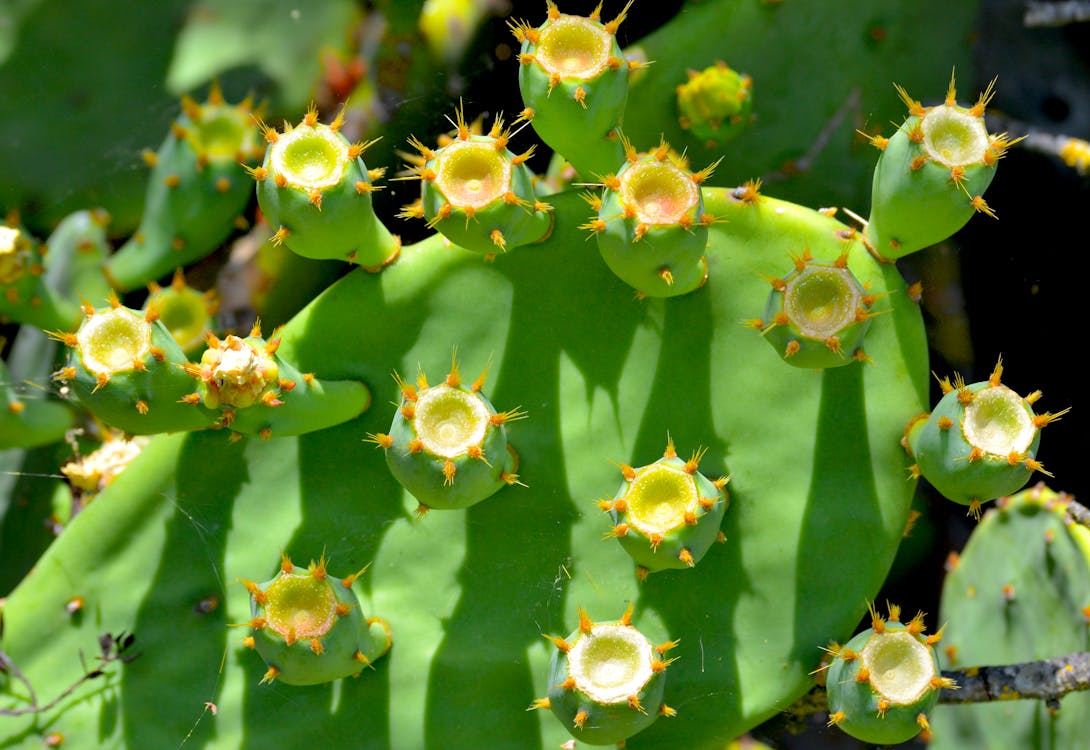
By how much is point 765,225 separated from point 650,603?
50 centimetres

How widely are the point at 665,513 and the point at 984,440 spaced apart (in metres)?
0.36

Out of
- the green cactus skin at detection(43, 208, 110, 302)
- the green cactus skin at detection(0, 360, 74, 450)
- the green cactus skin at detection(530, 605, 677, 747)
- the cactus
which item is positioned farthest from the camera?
the green cactus skin at detection(43, 208, 110, 302)

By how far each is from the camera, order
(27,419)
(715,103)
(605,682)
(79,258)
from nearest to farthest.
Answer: (605,682)
(715,103)
(27,419)
(79,258)

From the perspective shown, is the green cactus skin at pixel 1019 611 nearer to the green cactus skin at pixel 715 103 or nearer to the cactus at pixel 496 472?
the cactus at pixel 496 472

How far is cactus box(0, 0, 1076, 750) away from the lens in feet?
4.29

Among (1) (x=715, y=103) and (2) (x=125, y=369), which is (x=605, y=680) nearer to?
(2) (x=125, y=369)

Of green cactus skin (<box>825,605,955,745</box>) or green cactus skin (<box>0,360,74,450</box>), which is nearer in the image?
green cactus skin (<box>825,605,955,745</box>)

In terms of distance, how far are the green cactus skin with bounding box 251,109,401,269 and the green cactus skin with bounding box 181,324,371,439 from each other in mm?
133

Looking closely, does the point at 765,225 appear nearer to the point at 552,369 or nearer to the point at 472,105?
the point at 552,369

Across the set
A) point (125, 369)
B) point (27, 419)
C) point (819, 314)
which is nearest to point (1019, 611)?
point (819, 314)

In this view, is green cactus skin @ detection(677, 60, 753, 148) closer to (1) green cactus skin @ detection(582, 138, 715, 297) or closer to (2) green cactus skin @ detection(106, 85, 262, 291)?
(1) green cactus skin @ detection(582, 138, 715, 297)

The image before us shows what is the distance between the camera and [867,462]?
1.41 meters

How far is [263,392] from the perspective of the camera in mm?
1283

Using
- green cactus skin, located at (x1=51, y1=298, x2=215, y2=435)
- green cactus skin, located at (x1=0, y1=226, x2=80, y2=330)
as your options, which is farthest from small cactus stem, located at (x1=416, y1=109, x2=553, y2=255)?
green cactus skin, located at (x1=0, y1=226, x2=80, y2=330)
